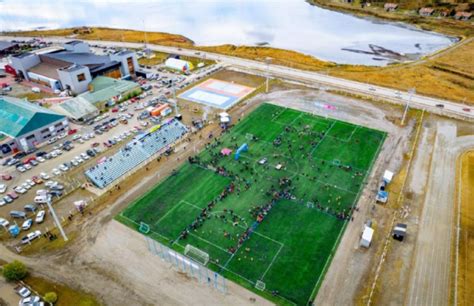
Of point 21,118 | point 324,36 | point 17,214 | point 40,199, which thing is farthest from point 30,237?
point 324,36

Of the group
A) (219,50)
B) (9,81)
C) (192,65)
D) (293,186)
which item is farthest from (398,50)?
(9,81)

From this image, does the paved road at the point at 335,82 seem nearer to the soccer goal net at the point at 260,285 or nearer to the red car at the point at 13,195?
the soccer goal net at the point at 260,285

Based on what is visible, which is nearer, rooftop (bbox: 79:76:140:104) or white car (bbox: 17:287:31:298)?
white car (bbox: 17:287:31:298)

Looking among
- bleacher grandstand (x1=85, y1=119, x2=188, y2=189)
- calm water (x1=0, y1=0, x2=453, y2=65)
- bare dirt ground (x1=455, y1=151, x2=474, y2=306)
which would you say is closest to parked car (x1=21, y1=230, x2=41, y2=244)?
bleacher grandstand (x1=85, y1=119, x2=188, y2=189)

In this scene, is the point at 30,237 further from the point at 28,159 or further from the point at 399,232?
the point at 399,232

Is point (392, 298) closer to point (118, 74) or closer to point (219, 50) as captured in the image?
point (118, 74)

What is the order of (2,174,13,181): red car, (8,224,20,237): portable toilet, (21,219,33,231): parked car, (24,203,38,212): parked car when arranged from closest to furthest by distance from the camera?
(8,224,20,237): portable toilet → (21,219,33,231): parked car → (24,203,38,212): parked car → (2,174,13,181): red car

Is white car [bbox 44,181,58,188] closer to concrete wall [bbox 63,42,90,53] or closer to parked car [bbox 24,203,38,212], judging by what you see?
parked car [bbox 24,203,38,212]
